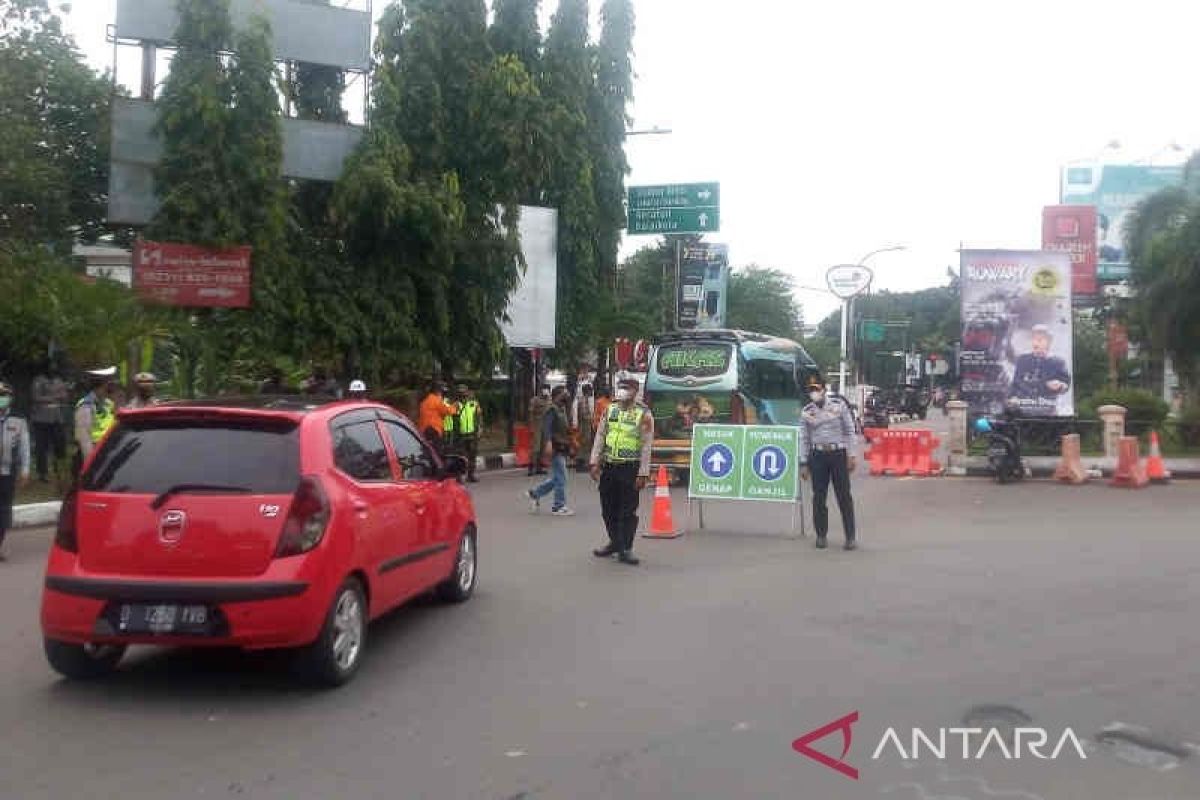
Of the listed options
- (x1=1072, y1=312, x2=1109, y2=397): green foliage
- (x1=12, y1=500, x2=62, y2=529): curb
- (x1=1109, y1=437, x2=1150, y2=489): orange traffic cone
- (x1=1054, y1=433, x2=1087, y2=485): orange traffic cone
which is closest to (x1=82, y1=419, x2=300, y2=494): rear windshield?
(x1=12, y1=500, x2=62, y2=529): curb

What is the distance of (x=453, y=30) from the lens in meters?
26.0

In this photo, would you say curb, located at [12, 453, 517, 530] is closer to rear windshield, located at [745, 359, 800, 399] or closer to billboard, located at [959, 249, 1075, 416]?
rear windshield, located at [745, 359, 800, 399]

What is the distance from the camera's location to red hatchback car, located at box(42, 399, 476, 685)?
19.7 ft

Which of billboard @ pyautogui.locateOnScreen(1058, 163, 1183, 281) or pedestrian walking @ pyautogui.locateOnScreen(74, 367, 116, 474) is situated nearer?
pedestrian walking @ pyautogui.locateOnScreen(74, 367, 116, 474)

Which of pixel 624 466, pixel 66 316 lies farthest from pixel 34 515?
pixel 624 466

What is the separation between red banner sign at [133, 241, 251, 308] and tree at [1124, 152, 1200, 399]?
19.4 m

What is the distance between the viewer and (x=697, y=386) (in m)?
20.3

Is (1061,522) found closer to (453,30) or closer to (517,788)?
(517,788)

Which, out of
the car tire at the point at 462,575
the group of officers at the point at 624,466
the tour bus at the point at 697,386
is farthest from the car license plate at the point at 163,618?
the tour bus at the point at 697,386

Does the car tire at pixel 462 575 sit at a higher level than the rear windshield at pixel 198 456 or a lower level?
lower

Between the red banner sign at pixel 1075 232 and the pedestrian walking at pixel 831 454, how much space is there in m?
35.4

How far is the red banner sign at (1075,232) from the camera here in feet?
144

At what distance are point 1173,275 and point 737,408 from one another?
39.1 feet

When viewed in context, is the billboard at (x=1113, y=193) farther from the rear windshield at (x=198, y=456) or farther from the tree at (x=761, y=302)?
the rear windshield at (x=198, y=456)
